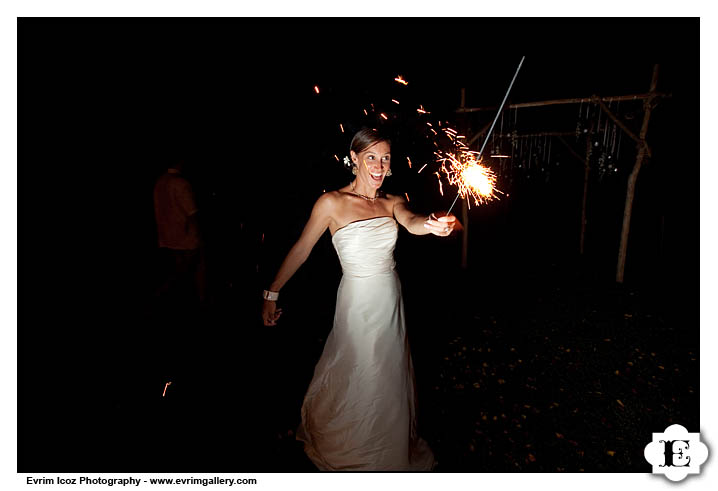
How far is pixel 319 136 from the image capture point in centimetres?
531

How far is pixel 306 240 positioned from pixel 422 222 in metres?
0.82

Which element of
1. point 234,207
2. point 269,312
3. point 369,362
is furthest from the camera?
point 234,207

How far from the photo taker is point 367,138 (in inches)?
99.8

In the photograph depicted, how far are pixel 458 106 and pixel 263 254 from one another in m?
4.65

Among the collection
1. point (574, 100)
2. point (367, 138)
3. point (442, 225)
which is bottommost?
point (442, 225)

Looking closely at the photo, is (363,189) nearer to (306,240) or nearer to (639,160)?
(306,240)

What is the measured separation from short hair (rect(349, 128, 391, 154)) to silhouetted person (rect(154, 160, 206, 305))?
3.18 m

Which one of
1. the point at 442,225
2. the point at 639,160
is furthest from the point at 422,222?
the point at 639,160

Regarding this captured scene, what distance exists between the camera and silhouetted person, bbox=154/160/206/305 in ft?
16.2

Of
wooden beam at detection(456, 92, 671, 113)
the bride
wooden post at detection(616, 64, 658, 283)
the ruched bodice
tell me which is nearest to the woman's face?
the bride

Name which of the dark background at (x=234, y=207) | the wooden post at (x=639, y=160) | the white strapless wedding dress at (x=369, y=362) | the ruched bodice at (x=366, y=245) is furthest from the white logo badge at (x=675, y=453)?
the wooden post at (x=639, y=160)

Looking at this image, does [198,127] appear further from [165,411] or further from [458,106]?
[458,106]

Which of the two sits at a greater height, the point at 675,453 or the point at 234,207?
the point at 234,207

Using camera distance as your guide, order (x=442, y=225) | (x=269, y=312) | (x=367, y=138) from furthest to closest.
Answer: (x=269, y=312), (x=367, y=138), (x=442, y=225)
